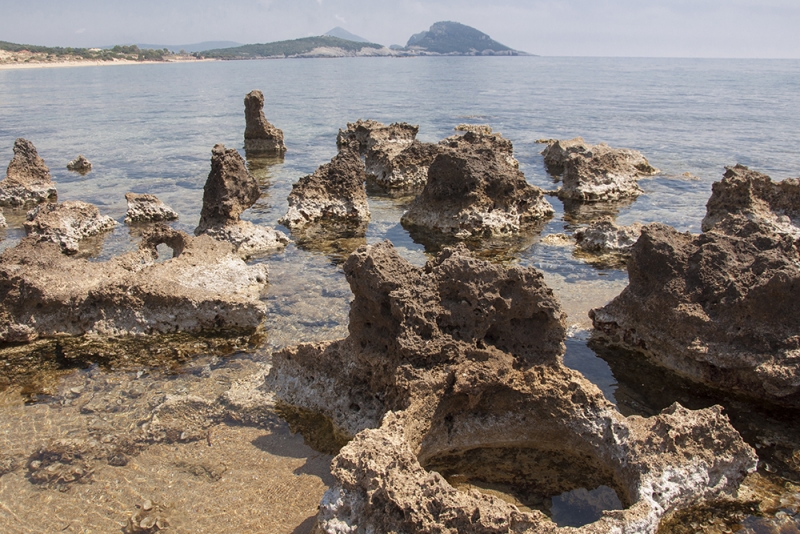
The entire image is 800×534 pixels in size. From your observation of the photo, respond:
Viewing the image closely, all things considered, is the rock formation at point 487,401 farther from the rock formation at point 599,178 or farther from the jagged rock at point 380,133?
the jagged rock at point 380,133

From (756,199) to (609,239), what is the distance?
12.4ft

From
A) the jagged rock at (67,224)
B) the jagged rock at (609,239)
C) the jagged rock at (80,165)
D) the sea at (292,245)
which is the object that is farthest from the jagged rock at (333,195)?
the jagged rock at (80,165)

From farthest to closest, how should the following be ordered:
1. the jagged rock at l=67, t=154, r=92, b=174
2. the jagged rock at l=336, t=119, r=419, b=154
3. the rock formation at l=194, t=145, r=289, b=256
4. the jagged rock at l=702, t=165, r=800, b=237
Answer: the jagged rock at l=336, t=119, r=419, b=154
the jagged rock at l=67, t=154, r=92, b=174
the jagged rock at l=702, t=165, r=800, b=237
the rock formation at l=194, t=145, r=289, b=256

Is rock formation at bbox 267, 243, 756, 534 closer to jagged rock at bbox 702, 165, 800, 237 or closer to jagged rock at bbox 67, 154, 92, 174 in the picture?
jagged rock at bbox 702, 165, 800, 237

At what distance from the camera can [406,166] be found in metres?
19.9

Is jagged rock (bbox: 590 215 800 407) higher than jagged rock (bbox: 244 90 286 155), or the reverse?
jagged rock (bbox: 244 90 286 155)

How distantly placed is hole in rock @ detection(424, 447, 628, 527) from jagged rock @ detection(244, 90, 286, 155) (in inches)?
935

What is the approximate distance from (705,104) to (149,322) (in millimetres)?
57324

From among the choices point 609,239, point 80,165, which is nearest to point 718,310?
point 609,239

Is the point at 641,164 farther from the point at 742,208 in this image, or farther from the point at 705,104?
the point at 705,104

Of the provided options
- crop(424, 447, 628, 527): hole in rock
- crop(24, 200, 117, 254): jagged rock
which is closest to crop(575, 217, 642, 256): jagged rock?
crop(424, 447, 628, 527): hole in rock

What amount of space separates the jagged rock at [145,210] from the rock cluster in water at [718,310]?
39.0 feet

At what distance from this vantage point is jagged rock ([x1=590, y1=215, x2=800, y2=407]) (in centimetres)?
722

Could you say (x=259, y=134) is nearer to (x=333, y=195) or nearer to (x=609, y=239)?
(x=333, y=195)
